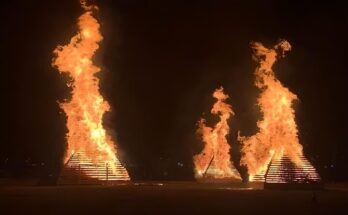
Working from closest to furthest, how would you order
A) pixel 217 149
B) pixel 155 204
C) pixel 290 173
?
pixel 155 204 < pixel 290 173 < pixel 217 149

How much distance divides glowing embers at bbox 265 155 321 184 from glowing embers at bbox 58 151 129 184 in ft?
30.9

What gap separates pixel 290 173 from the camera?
132ft

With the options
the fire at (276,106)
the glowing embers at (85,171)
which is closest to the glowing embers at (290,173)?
the fire at (276,106)

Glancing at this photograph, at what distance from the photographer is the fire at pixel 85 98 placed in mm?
40875

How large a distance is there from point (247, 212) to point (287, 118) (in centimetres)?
1964

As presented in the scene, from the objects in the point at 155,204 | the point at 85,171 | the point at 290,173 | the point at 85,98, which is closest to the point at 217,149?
the point at 290,173

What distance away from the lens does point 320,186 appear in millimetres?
40062

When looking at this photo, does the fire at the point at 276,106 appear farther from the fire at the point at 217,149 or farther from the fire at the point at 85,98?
the fire at the point at 85,98

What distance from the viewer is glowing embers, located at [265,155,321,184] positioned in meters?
40.1

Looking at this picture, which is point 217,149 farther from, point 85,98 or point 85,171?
point 85,98

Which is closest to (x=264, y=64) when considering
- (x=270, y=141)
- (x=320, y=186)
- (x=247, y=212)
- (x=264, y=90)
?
(x=264, y=90)

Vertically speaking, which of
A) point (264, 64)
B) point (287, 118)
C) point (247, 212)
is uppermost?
point (264, 64)

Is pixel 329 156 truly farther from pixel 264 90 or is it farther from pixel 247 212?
pixel 247 212

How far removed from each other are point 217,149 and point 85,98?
14366 mm
